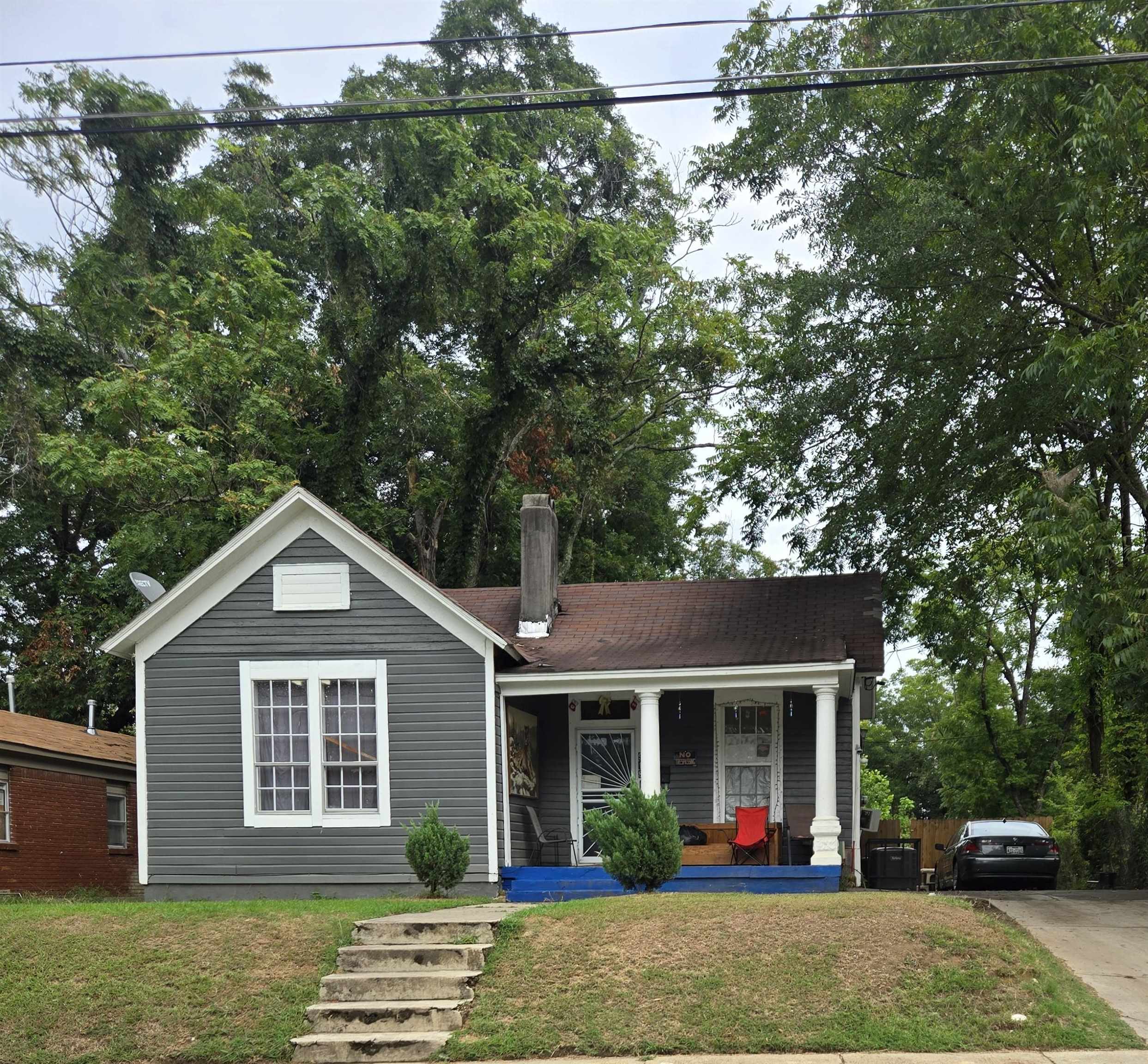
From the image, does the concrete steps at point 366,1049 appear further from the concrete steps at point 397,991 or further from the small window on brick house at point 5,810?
the small window on brick house at point 5,810

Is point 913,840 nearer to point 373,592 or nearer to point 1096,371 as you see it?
point 1096,371

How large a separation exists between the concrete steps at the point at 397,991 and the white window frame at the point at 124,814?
1391 centimetres

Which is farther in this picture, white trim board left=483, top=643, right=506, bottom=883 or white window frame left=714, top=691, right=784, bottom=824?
white window frame left=714, top=691, right=784, bottom=824

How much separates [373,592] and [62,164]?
21.6 meters

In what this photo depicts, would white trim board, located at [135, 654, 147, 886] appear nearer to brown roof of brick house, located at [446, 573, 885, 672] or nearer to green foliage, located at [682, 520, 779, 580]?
brown roof of brick house, located at [446, 573, 885, 672]

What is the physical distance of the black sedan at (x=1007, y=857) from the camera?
20469mm

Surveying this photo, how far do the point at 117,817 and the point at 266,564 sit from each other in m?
10.3

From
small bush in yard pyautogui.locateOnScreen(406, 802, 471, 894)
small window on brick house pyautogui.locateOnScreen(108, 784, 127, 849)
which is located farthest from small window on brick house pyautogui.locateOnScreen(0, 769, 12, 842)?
small bush in yard pyautogui.locateOnScreen(406, 802, 471, 894)

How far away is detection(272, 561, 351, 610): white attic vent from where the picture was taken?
Answer: 54.3ft

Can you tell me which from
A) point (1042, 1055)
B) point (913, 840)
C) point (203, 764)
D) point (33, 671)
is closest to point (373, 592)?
point (203, 764)

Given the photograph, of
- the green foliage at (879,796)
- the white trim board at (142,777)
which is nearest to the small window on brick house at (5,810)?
the white trim board at (142,777)

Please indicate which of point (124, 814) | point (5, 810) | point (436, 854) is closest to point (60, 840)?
point (5, 810)

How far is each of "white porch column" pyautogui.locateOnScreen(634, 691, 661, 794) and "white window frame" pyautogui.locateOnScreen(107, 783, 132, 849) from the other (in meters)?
11.9

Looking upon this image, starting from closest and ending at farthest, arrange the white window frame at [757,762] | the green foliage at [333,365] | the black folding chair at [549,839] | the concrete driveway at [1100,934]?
the concrete driveway at [1100,934]
the black folding chair at [549,839]
the white window frame at [757,762]
the green foliage at [333,365]
